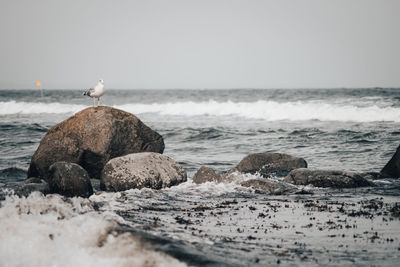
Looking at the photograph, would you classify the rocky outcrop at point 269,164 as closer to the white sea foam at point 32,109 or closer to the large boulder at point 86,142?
the large boulder at point 86,142

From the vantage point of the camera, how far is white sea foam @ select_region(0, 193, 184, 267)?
5332 mm

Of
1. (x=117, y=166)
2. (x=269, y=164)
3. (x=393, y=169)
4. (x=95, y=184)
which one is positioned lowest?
(x=95, y=184)

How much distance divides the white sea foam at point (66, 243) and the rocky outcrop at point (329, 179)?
694 cm

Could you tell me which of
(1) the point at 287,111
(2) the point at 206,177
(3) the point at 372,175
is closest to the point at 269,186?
(2) the point at 206,177

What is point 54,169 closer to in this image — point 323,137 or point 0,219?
point 0,219

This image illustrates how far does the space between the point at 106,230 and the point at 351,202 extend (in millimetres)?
5925

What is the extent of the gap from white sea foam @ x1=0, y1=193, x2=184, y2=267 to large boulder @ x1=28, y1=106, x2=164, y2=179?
5202 mm

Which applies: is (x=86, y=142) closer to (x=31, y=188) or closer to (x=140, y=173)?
(x=140, y=173)

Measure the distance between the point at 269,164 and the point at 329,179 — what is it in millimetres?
2957

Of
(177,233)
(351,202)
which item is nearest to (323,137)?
(351,202)

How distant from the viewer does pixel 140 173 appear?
1103cm

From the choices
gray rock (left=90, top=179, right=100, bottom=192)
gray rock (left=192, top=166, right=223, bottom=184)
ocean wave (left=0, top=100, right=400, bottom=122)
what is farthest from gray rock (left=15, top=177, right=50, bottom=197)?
ocean wave (left=0, top=100, right=400, bottom=122)

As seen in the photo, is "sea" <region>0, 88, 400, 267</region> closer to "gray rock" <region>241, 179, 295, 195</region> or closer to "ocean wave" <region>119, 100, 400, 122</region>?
"gray rock" <region>241, 179, 295, 195</region>

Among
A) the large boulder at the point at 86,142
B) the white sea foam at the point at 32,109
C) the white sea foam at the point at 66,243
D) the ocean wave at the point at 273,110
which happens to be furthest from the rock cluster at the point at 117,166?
the white sea foam at the point at 32,109
